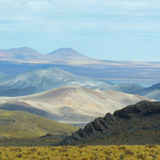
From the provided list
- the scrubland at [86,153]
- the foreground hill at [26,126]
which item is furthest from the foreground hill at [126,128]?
the foreground hill at [26,126]

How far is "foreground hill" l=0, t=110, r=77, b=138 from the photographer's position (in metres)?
85.9

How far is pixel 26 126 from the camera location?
9450 cm

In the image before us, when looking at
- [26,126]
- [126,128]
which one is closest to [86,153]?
[126,128]

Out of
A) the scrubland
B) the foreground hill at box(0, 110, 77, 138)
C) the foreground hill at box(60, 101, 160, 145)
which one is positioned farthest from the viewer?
the foreground hill at box(0, 110, 77, 138)

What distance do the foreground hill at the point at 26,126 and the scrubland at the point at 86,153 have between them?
2224 inches

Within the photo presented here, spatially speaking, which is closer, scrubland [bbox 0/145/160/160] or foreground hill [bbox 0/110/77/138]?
scrubland [bbox 0/145/160/160]

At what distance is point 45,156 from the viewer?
24297 mm

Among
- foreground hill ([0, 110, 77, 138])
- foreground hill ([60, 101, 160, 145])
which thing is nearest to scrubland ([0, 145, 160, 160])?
foreground hill ([60, 101, 160, 145])

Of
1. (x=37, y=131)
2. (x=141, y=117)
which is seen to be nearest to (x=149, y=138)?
(x=141, y=117)

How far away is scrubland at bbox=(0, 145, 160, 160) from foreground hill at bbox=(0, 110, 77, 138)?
185 feet

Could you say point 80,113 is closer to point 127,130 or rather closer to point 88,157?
point 127,130

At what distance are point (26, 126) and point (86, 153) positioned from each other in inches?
2774

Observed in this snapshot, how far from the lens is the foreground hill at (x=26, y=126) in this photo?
8594cm

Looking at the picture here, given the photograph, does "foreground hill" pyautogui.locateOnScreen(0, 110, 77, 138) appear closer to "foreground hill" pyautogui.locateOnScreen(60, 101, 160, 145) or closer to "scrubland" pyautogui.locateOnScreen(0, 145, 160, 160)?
"foreground hill" pyautogui.locateOnScreen(60, 101, 160, 145)
